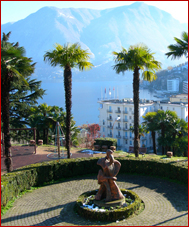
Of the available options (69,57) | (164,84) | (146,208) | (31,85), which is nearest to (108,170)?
(146,208)

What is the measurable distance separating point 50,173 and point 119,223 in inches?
260

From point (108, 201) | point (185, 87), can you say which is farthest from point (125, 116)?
point (185, 87)

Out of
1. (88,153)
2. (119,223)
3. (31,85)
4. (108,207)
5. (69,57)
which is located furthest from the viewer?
(31,85)

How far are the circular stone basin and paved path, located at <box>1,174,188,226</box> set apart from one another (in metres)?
0.24

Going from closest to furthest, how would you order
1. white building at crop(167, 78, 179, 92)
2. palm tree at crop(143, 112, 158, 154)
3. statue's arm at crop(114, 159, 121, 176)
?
statue's arm at crop(114, 159, 121, 176) < palm tree at crop(143, 112, 158, 154) < white building at crop(167, 78, 179, 92)

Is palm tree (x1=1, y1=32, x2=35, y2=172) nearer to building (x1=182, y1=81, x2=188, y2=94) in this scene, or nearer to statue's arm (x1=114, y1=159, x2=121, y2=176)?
statue's arm (x1=114, y1=159, x2=121, y2=176)

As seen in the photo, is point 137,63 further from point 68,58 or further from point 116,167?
point 116,167

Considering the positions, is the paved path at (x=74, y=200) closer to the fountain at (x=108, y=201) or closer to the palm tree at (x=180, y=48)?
the fountain at (x=108, y=201)

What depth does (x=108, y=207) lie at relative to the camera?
11.0 meters

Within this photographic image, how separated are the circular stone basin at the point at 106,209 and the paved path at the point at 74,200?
239 mm

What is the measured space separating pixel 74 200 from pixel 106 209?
233 centimetres

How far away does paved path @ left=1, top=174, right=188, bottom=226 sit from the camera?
10211 mm

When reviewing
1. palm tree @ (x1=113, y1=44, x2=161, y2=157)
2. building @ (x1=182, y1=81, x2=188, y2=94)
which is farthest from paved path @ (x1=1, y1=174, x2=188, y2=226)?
building @ (x1=182, y1=81, x2=188, y2=94)

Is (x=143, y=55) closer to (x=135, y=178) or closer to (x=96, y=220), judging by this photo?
(x=135, y=178)
